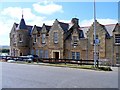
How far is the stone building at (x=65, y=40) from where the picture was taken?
1560 inches

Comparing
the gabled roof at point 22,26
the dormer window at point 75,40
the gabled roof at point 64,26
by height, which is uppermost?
the gabled roof at point 22,26

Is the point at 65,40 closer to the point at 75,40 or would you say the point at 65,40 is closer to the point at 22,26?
the point at 75,40

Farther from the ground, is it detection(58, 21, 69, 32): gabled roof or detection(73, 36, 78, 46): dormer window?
detection(58, 21, 69, 32): gabled roof

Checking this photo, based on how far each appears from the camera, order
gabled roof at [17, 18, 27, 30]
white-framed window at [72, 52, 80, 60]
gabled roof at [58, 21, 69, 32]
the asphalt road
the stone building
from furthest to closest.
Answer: gabled roof at [17, 18, 27, 30], gabled roof at [58, 21, 69, 32], white-framed window at [72, 52, 80, 60], the stone building, the asphalt road

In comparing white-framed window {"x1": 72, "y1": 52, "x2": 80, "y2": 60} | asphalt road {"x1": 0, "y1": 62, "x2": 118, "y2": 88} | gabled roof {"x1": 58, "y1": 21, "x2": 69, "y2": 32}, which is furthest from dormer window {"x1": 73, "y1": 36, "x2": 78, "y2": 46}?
asphalt road {"x1": 0, "y1": 62, "x2": 118, "y2": 88}

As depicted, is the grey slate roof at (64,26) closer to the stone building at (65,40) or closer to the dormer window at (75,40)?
the stone building at (65,40)

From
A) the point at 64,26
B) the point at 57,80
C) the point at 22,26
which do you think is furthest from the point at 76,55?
the point at 57,80

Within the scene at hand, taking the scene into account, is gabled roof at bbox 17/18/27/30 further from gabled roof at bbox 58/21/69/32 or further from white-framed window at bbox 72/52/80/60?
white-framed window at bbox 72/52/80/60

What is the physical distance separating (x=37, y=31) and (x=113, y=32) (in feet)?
62.0

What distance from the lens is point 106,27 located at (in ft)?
138

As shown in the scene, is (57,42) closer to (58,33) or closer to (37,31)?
(58,33)

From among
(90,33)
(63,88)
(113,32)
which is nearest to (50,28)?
(90,33)

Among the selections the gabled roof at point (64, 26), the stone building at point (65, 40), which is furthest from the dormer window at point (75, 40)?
the gabled roof at point (64, 26)

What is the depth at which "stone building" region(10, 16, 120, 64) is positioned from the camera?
39.6 meters
